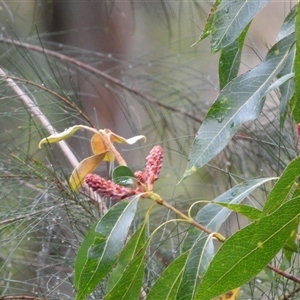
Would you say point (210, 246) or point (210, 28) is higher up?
point (210, 28)

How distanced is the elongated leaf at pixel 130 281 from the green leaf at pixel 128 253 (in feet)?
0.09

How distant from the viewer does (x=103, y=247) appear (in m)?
0.58

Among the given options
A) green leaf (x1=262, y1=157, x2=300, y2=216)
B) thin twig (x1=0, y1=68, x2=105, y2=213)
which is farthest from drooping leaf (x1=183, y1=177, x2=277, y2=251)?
thin twig (x1=0, y1=68, x2=105, y2=213)

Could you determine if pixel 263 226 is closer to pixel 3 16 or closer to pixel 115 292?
pixel 115 292

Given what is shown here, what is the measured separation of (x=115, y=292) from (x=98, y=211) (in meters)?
0.25

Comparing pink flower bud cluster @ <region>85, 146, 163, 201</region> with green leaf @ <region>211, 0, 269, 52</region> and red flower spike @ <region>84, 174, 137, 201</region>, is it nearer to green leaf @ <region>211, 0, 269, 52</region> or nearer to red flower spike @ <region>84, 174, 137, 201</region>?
red flower spike @ <region>84, 174, 137, 201</region>

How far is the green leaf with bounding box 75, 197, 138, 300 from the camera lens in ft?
1.87

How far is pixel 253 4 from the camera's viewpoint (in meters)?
0.58

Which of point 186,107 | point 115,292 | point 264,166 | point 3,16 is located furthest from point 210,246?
point 3,16

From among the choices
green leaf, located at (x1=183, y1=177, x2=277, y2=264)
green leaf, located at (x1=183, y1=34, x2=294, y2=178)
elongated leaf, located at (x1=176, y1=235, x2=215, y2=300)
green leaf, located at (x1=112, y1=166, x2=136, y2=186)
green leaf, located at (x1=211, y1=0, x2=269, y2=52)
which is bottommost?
elongated leaf, located at (x1=176, y1=235, x2=215, y2=300)

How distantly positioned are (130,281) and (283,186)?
16cm

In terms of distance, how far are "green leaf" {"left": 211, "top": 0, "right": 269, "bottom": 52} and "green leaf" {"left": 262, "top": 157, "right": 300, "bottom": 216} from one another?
0.13 meters

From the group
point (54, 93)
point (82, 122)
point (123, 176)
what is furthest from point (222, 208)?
point (82, 122)

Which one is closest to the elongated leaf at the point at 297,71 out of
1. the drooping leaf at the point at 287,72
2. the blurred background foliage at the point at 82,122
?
the drooping leaf at the point at 287,72
